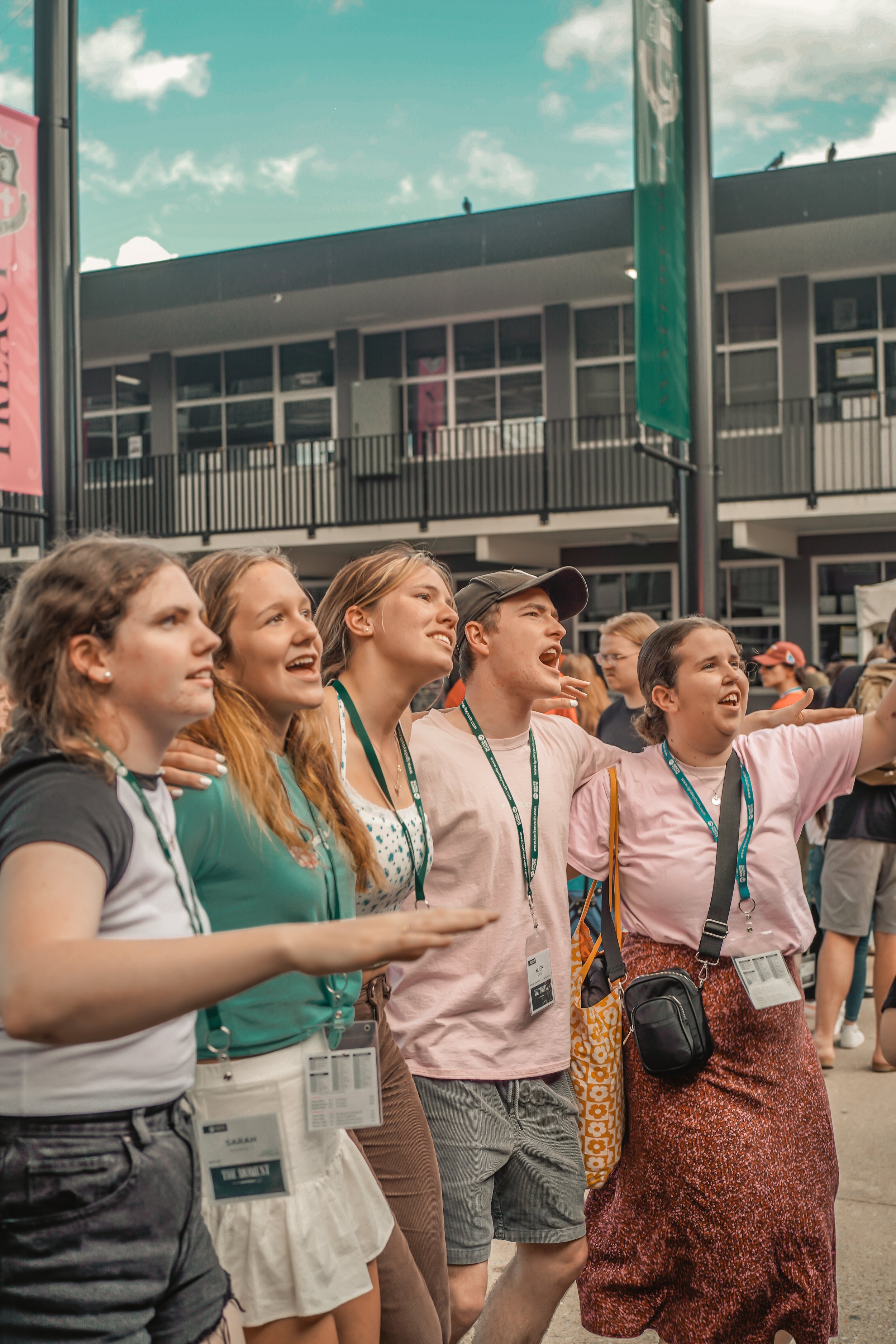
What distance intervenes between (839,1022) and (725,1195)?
403 cm

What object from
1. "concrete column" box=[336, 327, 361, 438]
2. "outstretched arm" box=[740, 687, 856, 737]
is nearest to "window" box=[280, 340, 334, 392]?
"concrete column" box=[336, 327, 361, 438]

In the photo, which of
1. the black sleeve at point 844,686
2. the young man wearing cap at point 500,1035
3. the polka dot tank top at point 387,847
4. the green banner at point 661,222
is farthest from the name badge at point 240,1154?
the green banner at point 661,222

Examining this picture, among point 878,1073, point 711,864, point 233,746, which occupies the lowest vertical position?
point 878,1073

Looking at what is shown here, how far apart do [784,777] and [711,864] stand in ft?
1.07

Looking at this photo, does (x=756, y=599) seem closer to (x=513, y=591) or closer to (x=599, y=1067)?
(x=513, y=591)

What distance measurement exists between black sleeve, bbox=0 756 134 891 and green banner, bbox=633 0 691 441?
588 cm

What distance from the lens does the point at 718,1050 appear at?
2994 millimetres

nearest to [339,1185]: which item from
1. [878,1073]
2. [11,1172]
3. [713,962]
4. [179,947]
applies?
[11,1172]

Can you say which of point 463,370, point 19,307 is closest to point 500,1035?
point 19,307

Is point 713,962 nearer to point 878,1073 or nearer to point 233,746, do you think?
point 233,746

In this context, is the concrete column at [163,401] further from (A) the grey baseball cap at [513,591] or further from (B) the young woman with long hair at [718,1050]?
(B) the young woman with long hair at [718,1050]

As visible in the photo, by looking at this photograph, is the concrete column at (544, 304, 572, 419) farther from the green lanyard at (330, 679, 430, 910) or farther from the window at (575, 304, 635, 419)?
the green lanyard at (330, 679, 430, 910)

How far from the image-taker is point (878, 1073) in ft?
18.5

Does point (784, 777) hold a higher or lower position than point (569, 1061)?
higher
